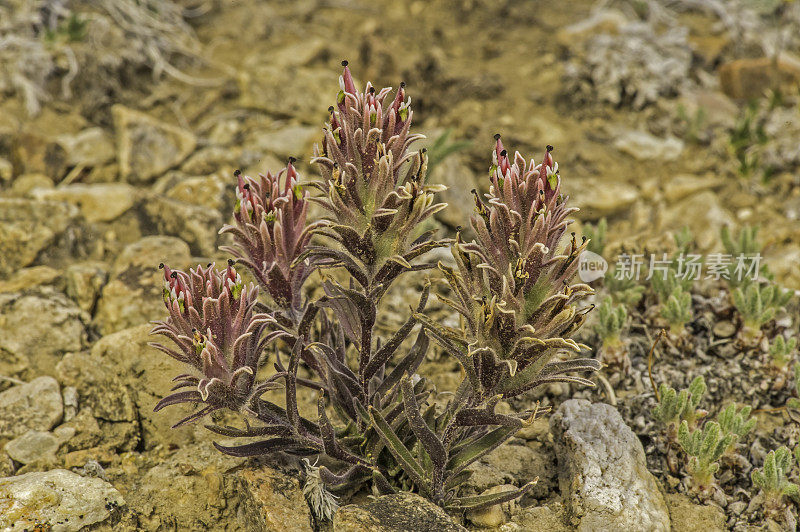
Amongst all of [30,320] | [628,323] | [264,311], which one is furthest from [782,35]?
[30,320]

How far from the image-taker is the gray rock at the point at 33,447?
4.12m

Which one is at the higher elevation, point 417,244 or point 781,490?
point 417,244

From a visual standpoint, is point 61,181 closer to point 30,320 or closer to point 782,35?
point 30,320

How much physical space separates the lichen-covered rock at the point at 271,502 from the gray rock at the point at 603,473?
142 cm

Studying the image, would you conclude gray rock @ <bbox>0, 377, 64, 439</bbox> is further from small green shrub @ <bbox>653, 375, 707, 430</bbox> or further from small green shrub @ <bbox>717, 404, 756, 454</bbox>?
small green shrub @ <bbox>717, 404, 756, 454</bbox>

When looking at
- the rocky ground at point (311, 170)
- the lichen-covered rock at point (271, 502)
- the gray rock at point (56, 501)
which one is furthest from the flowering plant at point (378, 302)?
the gray rock at point (56, 501)

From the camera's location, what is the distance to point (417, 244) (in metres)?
3.39

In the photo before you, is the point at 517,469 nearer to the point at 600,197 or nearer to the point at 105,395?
the point at 105,395

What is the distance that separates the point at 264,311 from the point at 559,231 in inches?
59.9

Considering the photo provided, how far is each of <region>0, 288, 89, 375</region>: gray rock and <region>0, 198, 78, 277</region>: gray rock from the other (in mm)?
582

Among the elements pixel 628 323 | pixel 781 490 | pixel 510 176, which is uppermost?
pixel 510 176

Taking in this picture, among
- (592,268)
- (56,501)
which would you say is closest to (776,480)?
(592,268)

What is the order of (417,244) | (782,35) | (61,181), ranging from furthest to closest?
(782,35) → (61,181) → (417,244)

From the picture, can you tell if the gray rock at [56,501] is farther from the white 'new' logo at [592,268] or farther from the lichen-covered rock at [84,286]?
the white 'new' logo at [592,268]
